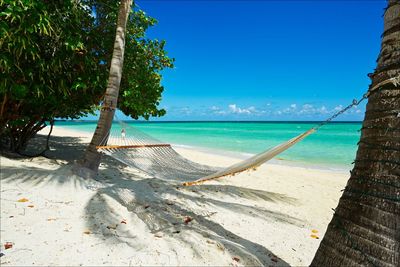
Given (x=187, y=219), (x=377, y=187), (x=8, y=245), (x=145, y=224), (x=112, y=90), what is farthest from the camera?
(x=112, y=90)

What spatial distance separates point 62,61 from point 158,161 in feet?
6.20

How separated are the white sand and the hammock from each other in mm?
316

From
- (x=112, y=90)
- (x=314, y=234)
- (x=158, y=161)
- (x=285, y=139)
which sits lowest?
(x=314, y=234)

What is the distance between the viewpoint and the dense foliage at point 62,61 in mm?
3023

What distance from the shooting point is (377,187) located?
47.4 inches

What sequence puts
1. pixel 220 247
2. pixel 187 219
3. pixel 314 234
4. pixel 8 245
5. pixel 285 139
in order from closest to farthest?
pixel 8 245, pixel 220 247, pixel 187 219, pixel 314 234, pixel 285 139

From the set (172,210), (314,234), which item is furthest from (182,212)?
(314,234)

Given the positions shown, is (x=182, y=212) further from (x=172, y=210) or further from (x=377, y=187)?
(x=377, y=187)

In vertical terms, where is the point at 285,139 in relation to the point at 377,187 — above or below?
above

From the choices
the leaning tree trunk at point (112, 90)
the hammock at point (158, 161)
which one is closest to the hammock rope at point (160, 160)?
the hammock at point (158, 161)

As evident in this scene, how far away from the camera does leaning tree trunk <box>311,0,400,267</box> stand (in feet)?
3.84

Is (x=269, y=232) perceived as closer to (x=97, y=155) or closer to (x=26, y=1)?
(x=97, y=155)

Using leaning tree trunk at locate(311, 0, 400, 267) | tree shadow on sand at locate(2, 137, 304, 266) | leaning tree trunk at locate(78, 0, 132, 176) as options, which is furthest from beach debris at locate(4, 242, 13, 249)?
leaning tree trunk at locate(311, 0, 400, 267)

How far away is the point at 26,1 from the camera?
2.76 meters
